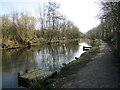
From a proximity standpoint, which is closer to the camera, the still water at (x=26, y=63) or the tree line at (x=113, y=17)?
the tree line at (x=113, y=17)

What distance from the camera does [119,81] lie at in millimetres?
6480

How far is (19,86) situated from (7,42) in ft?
90.9

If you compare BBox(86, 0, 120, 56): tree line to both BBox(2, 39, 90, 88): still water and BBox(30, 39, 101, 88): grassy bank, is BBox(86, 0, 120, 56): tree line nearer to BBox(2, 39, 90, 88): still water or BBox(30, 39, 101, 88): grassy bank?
BBox(30, 39, 101, 88): grassy bank

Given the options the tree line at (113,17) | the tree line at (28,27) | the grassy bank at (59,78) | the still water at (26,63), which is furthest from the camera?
the tree line at (28,27)

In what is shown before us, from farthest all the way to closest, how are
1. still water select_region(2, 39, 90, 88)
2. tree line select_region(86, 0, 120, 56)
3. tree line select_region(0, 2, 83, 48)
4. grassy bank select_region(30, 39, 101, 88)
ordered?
tree line select_region(0, 2, 83, 48) → still water select_region(2, 39, 90, 88) → tree line select_region(86, 0, 120, 56) → grassy bank select_region(30, 39, 101, 88)

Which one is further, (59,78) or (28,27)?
(28,27)

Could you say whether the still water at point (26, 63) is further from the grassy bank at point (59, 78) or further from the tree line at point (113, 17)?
the tree line at point (113, 17)

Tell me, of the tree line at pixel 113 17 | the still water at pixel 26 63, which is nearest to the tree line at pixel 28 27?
the still water at pixel 26 63

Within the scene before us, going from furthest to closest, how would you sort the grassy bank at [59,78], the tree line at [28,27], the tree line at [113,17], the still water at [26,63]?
the tree line at [28,27]
the still water at [26,63]
the tree line at [113,17]
the grassy bank at [59,78]

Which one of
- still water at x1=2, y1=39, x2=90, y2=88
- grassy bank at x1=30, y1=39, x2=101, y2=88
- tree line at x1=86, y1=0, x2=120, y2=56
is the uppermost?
tree line at x1=86, y1=0, x2=120, y2=56

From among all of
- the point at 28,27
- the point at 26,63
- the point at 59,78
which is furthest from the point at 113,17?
the point at 28,27

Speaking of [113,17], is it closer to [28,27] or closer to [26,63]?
[26,63]

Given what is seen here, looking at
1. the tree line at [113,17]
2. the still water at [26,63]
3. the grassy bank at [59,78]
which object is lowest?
the still water at [26,63]

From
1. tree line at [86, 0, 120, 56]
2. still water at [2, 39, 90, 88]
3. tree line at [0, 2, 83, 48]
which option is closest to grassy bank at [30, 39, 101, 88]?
still water at [2, 39, 90, 88]
